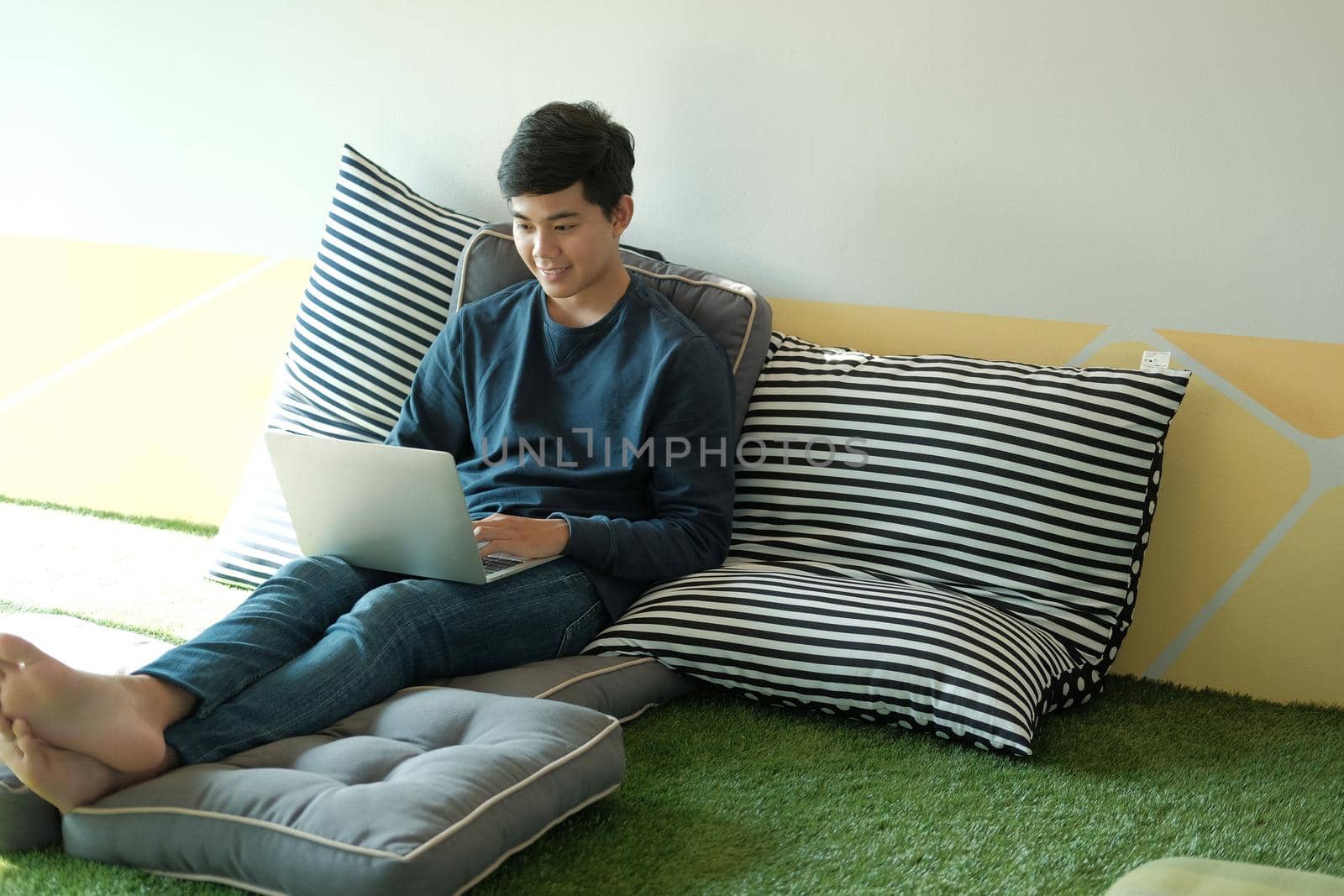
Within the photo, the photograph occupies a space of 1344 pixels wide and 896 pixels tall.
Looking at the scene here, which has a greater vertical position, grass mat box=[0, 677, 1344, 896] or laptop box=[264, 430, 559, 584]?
laptop box=[264, 430, 559, 584]

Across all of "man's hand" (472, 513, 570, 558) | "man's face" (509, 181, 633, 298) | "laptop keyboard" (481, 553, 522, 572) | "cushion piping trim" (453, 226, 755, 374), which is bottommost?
"laptop keyboard" (481, 553, 522, 572)

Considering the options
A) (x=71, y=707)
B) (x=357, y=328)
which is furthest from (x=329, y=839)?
(x=357, y=328)

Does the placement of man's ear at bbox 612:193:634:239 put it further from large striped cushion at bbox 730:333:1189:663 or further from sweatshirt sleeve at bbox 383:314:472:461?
large striped cushion at bbox 730:333:1189:663

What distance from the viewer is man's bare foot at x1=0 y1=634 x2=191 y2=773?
4.13 ft

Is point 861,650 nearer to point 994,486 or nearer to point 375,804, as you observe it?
point 994,486

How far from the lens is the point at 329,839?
117 cm

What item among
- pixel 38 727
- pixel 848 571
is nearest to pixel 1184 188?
pixel 848 571

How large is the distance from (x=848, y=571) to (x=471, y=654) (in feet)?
2.02

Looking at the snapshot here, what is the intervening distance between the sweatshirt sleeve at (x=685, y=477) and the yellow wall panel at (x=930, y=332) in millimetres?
404

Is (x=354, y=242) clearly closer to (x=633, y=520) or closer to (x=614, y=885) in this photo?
(x=633, y=520)

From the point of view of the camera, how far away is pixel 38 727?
126cm

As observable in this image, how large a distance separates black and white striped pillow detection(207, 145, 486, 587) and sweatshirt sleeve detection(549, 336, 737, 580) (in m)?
0.63

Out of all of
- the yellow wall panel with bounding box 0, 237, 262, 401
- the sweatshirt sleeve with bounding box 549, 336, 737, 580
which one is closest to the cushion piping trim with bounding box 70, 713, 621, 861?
the sweatshirt sleeve with bounding box 549, 336, 737, 580

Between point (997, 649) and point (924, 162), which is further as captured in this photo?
point (924, 162)
